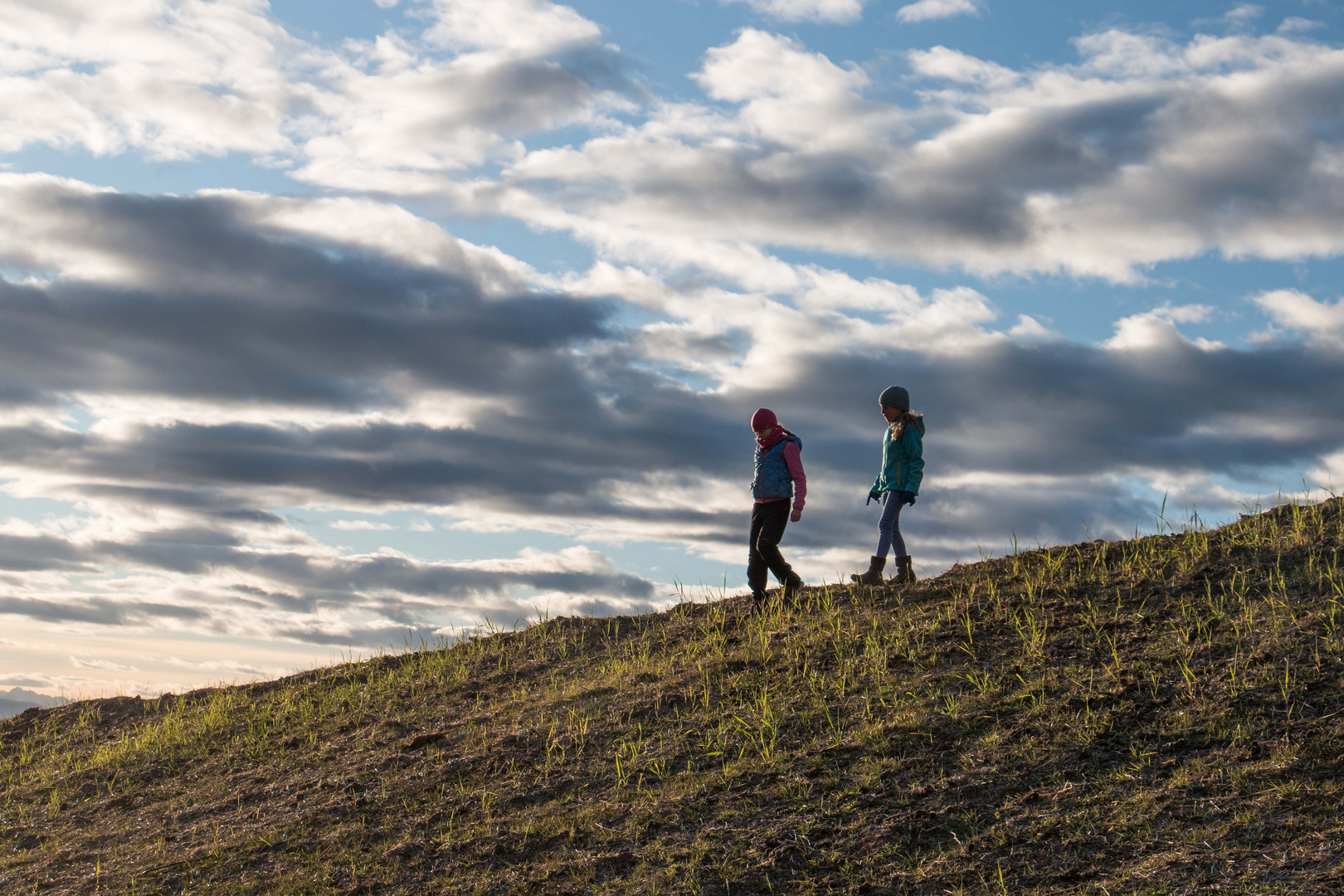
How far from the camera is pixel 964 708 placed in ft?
23.7

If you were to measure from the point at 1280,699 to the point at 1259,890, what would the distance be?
6.67 feet

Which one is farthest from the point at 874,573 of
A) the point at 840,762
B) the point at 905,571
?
the point at 840,762

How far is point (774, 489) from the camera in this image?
10.5 metres

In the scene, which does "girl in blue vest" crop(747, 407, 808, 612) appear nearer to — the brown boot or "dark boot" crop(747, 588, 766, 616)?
"dark boot" crop(747, 588, 766, 616)

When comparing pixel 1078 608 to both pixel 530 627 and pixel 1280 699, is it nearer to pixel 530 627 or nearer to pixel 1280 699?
pixel 1280 699

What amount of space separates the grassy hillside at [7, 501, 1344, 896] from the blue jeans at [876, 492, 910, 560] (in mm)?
458

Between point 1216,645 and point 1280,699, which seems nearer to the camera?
point 1280,699

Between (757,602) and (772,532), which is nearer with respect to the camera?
(772,532)

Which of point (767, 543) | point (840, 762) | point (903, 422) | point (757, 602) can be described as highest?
point (903, 422)

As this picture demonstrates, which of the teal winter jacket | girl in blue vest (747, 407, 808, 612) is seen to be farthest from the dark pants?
the teal winter jacket

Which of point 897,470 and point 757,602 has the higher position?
point 897,470

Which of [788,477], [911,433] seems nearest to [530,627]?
[788,477]

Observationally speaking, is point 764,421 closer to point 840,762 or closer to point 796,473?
point 796,473

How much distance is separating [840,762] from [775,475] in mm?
4121
